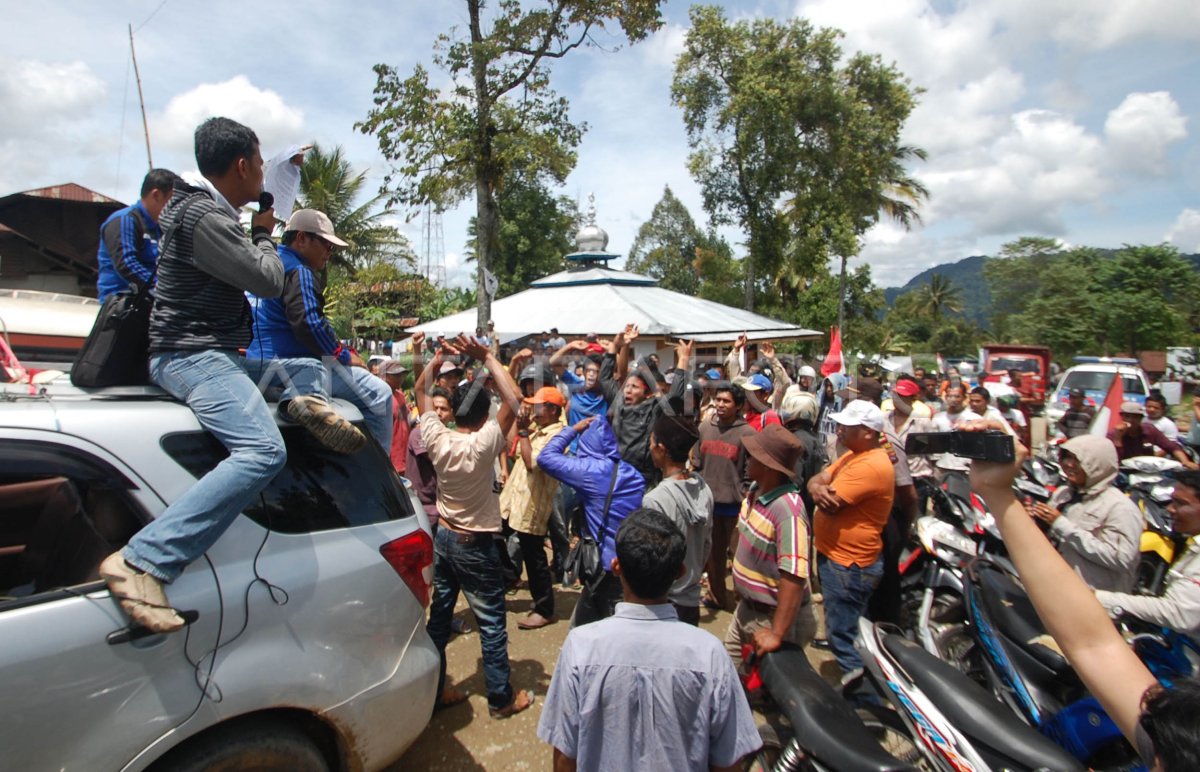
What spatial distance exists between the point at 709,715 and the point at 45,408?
2120 mm

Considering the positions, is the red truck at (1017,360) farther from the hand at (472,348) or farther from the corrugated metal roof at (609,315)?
the hand at (472,348)

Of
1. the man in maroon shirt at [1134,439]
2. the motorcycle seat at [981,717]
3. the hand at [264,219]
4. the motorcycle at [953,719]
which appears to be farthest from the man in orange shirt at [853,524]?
the man in maroon shirt at [1134,439]

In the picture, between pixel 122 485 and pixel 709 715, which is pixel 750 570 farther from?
pixel 122 485

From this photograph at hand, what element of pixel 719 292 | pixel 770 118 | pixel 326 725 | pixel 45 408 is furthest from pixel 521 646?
pixel 719 292

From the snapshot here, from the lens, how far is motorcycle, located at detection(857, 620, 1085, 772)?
7.25ft

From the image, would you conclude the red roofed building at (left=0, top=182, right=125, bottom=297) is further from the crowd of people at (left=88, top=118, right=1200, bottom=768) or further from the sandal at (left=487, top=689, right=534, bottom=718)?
the sandal at (left=487, top=689, right=534, bottom=718)

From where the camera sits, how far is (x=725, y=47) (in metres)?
20.2

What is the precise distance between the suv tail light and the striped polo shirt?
1.48m

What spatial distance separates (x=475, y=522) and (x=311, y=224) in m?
1.73

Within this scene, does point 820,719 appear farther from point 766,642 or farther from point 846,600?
point 846,600

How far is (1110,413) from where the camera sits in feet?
22.3

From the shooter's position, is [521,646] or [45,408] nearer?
[45,408]

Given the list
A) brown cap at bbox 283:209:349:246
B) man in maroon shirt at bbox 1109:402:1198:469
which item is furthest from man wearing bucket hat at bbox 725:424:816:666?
man in maroon shirt at bbox 1109:402:1198:469

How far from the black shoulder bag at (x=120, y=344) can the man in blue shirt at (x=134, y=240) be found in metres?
0.35
